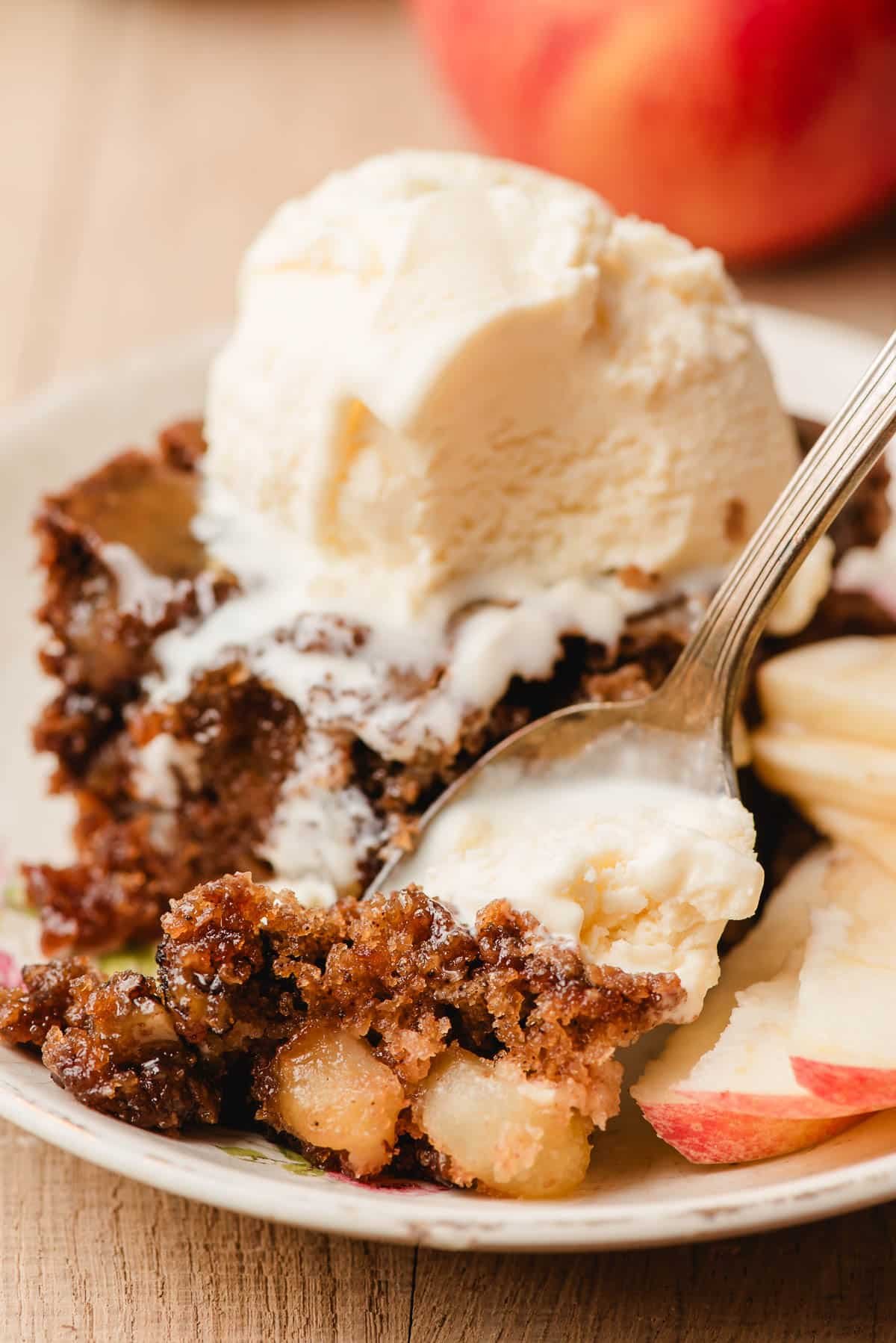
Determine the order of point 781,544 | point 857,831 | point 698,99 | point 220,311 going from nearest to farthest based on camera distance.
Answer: point 781,544
point 857,831
point 698,99
point 220,311

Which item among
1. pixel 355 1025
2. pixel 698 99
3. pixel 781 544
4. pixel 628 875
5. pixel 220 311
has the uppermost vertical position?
pixel 698 99

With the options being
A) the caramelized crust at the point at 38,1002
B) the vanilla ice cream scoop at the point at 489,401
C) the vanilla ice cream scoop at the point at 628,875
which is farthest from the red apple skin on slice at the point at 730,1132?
the vanilla ice cream scoop at the point at 489,401

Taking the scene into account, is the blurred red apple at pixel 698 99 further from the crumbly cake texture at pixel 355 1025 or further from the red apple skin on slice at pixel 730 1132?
the red apple skin on slice at pixel 730 1132

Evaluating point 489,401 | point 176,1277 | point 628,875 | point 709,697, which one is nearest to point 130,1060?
point 176,1277

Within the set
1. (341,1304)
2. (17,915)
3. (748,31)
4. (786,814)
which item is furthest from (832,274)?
(341,1304)

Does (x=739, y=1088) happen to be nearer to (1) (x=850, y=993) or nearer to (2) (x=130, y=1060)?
(1) (x=850, y=993)

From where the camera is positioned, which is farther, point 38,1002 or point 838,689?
point 838,689

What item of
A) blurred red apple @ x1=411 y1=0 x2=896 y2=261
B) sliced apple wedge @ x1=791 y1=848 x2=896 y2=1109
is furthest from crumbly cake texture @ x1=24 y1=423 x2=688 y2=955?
blurred red apple @ x1=411 y1=0 x2=896 y2=261
